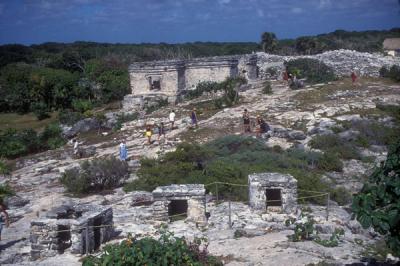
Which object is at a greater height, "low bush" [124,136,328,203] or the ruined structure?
the ruined structure

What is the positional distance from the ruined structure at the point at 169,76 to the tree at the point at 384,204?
77.8 feet

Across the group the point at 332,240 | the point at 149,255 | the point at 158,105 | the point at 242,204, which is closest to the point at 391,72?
the point at 158,105

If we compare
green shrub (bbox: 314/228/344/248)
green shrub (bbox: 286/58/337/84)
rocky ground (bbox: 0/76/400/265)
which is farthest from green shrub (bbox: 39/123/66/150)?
green shrub (bbox: 314/228/344/248)

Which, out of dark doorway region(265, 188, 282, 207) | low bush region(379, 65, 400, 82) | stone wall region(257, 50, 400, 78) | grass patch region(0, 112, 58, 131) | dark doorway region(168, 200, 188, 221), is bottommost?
grass patch region(0, 112, 58, 131)

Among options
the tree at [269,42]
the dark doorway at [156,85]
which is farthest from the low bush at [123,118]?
the tree at [269,42]

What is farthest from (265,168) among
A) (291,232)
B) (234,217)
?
(291,232)

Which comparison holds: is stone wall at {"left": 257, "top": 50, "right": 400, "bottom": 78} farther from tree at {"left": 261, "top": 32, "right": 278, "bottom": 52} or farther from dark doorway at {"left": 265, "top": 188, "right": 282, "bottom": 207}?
dark doorway at {"left": 265, "top": 188, "right": 282, "bottom": 207}

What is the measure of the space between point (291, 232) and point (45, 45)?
312 ft

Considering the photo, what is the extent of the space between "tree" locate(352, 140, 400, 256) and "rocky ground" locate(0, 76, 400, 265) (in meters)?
2.30

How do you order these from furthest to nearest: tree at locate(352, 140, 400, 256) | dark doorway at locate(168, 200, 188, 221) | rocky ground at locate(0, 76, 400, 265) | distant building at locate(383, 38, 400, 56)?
distant building at locate(383, 38, 400, 56) → dark doorway at locate(168, 200, 188, 221) → rocky ground at locate(0, 76, 400, 265) → tree at locate(352, 140, 400, 256)

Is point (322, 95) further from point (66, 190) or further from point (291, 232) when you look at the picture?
point (291, 232)

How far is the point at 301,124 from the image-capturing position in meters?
19.8

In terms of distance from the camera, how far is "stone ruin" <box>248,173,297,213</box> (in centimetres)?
1048

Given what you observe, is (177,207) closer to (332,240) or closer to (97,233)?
(97,233)
